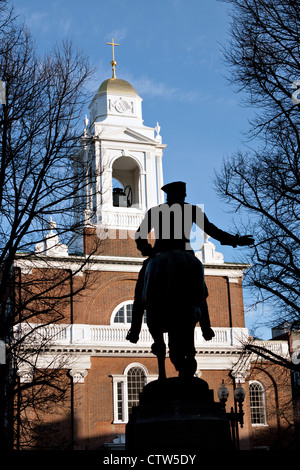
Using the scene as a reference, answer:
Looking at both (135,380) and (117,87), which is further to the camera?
Answer: (117,87)

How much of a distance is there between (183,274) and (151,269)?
439 mm

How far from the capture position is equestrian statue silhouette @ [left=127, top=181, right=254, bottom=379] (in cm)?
841

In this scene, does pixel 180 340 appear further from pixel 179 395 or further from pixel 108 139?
pixel 108 139

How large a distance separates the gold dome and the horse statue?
104ft

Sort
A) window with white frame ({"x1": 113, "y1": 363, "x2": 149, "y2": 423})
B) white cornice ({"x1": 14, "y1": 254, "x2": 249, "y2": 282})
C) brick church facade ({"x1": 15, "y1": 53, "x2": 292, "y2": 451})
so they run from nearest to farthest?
brick church facade ({"x1": 15, "y1": 53, "x2": 292, "y2": 451})
white cornice ({"x1": 14, "y1": 254, "x2": 249, "y2": 282})
window with white frame ({"x1": 113, "y1": 363, "x2": 149, "y2": 423})

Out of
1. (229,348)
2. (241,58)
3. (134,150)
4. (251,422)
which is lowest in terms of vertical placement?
(251,422)

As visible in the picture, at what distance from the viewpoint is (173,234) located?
9.03 m

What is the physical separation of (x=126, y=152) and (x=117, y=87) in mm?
3799

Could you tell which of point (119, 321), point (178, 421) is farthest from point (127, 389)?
point (178, 421)

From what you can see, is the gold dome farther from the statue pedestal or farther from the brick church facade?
the statue pedestal

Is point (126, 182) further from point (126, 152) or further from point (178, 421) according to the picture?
point (178, 421)

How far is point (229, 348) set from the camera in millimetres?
37531

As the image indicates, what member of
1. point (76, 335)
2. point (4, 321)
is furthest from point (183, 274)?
point (76, 335)

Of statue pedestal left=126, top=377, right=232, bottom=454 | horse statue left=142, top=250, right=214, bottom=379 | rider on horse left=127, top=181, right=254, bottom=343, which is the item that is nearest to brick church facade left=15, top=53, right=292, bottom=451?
rider on horse left=127, top=181, right=254, bottom=343
